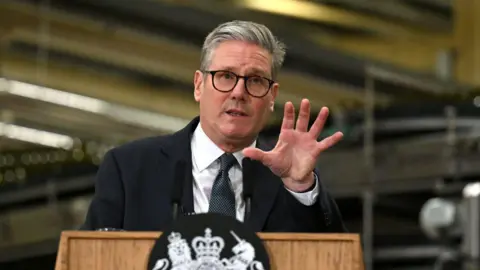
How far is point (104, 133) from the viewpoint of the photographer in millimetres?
9570

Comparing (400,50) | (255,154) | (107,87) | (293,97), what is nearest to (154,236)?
(255,154)

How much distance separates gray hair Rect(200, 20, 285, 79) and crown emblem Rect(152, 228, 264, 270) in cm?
57

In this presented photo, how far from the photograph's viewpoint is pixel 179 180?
208 centimetres

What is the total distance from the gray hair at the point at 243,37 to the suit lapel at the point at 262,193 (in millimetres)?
206

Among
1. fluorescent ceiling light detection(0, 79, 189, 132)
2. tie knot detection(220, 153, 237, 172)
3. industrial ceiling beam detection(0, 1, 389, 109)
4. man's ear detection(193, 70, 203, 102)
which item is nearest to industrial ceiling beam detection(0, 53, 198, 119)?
fluorescent ceiling light detection(0, 79, 189, 132)

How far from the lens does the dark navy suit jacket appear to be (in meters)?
2.09

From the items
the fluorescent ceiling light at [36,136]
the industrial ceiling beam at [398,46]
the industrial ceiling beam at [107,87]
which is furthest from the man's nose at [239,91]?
the fluorescent ceiling light at [36,136]

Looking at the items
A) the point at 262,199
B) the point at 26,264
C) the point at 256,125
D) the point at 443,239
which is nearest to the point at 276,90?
the point at 256,125

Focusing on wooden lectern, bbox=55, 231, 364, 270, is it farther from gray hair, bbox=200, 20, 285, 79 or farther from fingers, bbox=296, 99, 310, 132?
gray hair, bbox=200, 20, 285, 79

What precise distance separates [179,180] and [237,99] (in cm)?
20

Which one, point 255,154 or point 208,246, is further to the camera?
point 255,154

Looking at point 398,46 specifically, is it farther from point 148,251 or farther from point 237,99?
point 148,251

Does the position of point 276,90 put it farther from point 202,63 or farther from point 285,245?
point 285,245

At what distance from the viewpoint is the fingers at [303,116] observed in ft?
6.43
